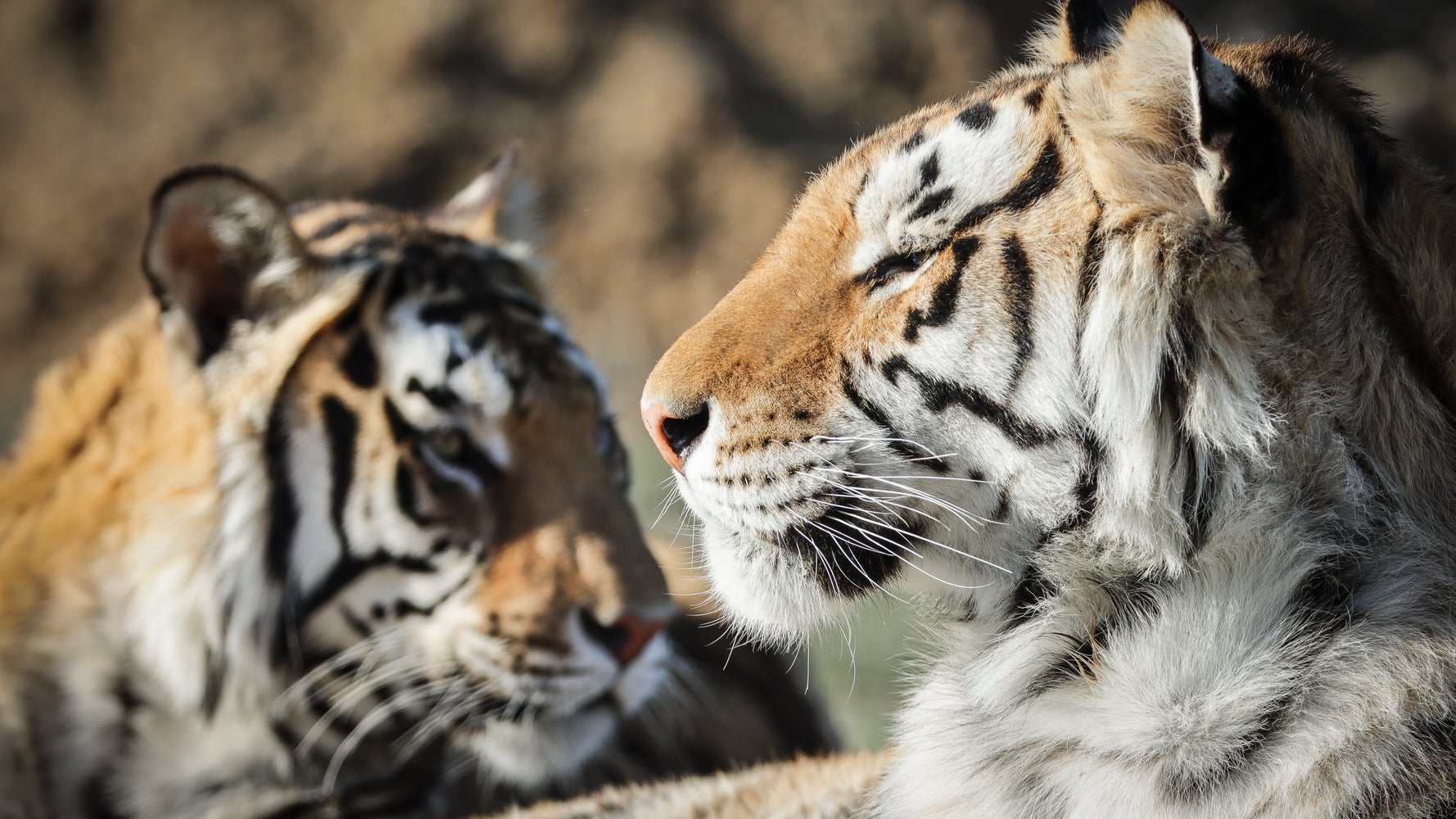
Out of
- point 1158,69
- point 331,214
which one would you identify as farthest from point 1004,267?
point 331,214

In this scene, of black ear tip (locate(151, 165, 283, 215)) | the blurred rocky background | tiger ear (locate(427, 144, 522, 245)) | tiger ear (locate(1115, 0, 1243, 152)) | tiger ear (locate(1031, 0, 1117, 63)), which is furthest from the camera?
the blurred rocky background

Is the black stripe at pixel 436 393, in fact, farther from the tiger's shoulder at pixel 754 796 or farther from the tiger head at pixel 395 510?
the tiger's shoulder at pixel 754 796

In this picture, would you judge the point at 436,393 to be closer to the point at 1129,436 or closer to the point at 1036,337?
the point at 1036,337

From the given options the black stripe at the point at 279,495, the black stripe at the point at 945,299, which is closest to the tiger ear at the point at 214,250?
the black stripe at the point at 279,495

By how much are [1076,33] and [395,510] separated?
4.67 feet

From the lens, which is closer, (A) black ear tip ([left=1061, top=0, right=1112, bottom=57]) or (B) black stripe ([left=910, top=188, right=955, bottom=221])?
(B) black stripe ([left=910, top=188, right=955, bottom=221])

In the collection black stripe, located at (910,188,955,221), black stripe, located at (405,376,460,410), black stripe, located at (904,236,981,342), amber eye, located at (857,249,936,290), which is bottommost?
black stripe, located at (904,236,981,342)

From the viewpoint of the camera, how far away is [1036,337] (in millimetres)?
1546

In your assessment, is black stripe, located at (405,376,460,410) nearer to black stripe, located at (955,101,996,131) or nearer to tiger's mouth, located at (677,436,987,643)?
tiger's mouth, located at (677,436,987,643)

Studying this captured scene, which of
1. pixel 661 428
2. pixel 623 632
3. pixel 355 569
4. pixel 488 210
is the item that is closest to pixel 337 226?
pixel 488 210

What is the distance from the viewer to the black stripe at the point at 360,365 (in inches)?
93.5

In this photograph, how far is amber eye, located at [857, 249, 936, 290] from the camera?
167 centimetres

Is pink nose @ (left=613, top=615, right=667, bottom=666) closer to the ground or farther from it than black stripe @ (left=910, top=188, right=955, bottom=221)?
closer to the ground

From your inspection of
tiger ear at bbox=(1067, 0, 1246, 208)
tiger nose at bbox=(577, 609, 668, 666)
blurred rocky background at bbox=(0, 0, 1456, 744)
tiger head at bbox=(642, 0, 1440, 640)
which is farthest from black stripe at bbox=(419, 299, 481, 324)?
blurred rocky background at bbox=(0, 0, 1456, 744)
